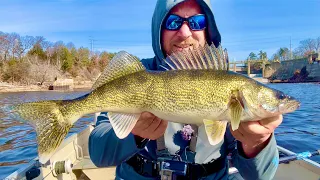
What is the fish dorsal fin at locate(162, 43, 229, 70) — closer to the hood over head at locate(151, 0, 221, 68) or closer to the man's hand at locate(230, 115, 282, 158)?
the man's hand at locate(230, 115, 282, 158)

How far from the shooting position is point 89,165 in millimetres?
5676

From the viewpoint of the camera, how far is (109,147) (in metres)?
2.66

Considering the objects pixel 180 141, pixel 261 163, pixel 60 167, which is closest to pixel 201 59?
pixel 180 141

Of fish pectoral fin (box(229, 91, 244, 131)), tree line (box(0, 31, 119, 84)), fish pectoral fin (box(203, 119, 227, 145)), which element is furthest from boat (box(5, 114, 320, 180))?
tree line (box(0, 31, 119, 84))

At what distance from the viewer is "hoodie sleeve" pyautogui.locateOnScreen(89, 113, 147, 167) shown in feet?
8.26

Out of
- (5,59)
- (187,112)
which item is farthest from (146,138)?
(5,59)

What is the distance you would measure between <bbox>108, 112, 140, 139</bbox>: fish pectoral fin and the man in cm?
6

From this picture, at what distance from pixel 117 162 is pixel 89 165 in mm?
3290

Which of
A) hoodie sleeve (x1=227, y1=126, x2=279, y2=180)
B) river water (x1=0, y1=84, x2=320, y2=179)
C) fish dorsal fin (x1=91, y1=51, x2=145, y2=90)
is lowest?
river water (x1=0, y1=84, x2=320, y2=179)

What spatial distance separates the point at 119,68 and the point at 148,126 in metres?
0.57

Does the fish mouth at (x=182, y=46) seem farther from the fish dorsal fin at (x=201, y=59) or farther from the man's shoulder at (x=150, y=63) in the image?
the fish dorsal fin at (x=201, y=59)

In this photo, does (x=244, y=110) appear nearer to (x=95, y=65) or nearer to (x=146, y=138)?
(x=146, y=138)

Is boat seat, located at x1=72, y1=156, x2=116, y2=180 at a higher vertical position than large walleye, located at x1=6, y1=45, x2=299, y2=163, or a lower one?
lower

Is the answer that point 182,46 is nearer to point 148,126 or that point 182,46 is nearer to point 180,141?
point 180,141
